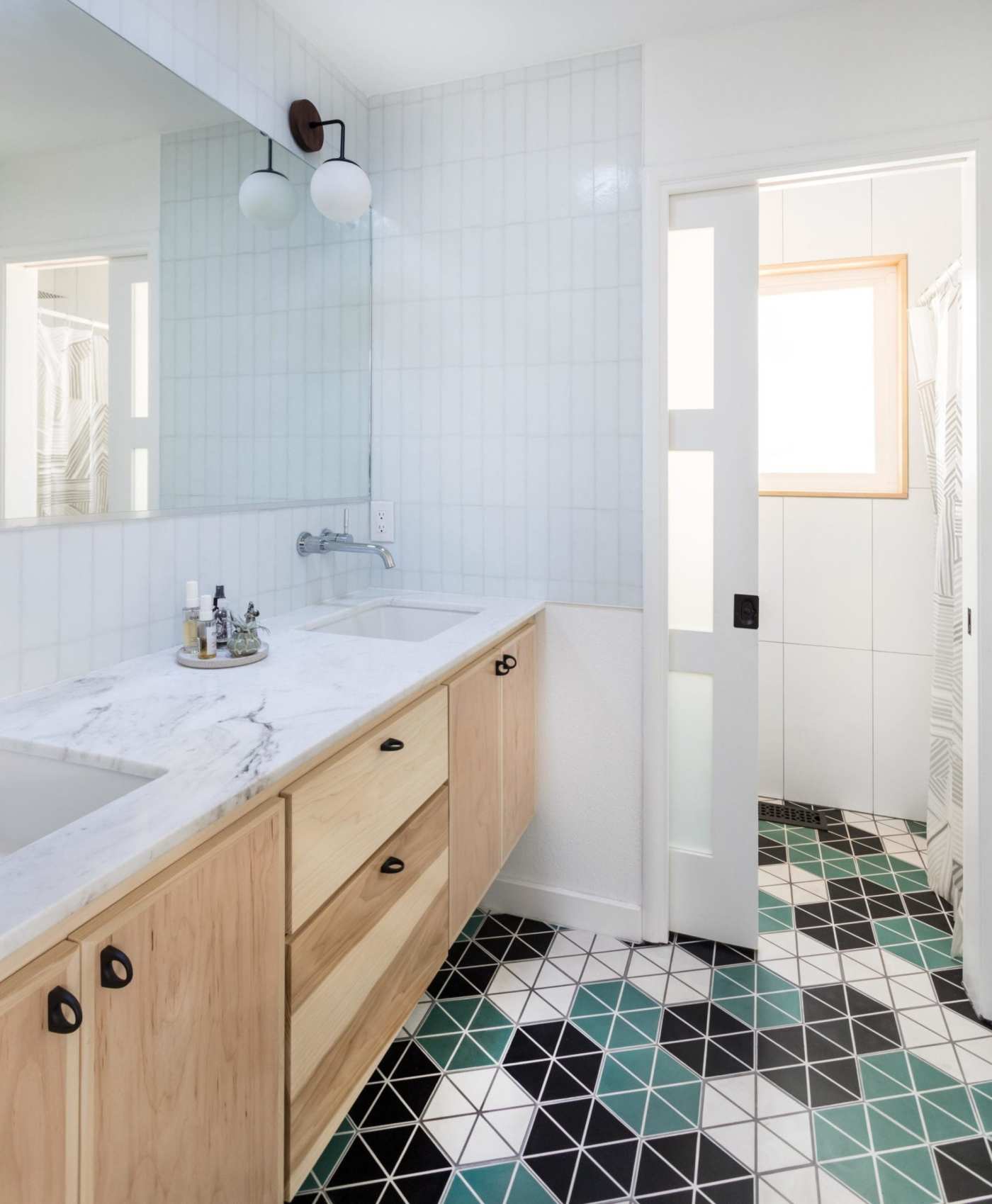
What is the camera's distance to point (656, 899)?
2080mm

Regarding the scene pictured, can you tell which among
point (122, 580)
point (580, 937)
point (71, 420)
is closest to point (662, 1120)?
point (580, 937)

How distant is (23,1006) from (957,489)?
235 cm

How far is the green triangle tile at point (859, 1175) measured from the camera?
1317mm

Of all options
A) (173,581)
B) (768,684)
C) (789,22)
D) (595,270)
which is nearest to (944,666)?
(768,684)

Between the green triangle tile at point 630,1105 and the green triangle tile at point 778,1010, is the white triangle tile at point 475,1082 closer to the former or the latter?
the green triangle tile at point 630,1105

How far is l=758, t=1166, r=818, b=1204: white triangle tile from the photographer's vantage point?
1308mm

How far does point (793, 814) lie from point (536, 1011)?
143 cm

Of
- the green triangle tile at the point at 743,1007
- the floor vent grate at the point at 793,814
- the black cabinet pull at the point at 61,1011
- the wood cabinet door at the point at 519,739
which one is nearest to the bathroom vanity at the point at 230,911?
the black cabinet pull at the point at 61,1011

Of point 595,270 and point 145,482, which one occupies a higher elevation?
point 595,270

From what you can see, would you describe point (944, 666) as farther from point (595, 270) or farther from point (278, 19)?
point (278, 19)

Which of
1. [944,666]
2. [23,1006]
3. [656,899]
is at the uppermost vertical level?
[944,666]

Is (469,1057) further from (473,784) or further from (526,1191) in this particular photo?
(473,784)

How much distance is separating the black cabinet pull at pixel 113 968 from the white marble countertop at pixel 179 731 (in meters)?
0.07

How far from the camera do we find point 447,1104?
4.98 ft
